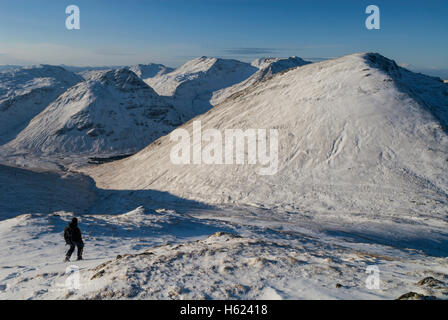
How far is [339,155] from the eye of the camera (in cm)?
2819

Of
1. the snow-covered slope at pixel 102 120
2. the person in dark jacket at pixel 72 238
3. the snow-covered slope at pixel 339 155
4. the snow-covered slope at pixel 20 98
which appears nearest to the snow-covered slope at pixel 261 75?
the snow-covered slope at pixel 102 120

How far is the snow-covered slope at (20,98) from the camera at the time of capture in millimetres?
109688

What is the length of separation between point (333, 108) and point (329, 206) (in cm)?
1514

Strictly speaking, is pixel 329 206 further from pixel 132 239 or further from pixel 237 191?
pixel 132 239

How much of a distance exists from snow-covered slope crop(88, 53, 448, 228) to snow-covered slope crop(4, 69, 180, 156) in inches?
2219

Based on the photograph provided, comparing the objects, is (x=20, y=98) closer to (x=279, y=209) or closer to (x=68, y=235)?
(x=279, y=209)

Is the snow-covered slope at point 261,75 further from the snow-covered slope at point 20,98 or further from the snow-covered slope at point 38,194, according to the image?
the snow-covered slope at point 38,194

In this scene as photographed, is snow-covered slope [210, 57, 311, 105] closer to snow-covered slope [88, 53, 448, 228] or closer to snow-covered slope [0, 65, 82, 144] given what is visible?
snow-covered slope [0, 65, 82, 144]

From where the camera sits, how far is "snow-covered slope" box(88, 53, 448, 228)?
22797 mm

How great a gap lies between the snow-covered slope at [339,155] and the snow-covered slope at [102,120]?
185 ft

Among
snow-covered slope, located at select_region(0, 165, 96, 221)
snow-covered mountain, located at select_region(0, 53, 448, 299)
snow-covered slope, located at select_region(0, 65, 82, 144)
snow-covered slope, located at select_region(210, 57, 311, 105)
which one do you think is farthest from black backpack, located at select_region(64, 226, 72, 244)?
snow-covered slope, located at select_region(210, 57, 311, 105)

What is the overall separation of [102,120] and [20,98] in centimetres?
5188

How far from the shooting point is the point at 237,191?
28.4 meters

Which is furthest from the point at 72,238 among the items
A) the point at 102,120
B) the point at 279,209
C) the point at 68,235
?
the point at 102,120
